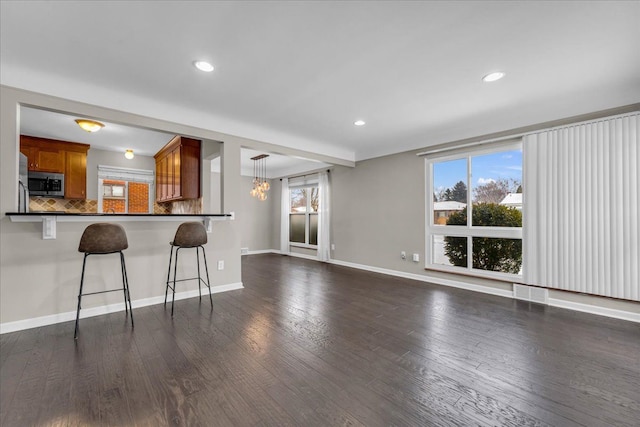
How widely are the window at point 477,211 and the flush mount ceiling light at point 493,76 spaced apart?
60.8 inches

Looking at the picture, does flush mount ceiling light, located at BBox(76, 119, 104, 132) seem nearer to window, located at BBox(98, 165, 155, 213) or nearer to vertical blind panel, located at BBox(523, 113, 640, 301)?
→ window, located at BBox(98, 165, 155, 213)

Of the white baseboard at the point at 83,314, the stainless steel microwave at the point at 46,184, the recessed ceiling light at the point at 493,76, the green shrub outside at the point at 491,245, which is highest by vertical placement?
the recessed ceiling light at the point at 493,76

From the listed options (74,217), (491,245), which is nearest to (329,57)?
(74,217)

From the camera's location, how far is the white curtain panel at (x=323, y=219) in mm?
6707

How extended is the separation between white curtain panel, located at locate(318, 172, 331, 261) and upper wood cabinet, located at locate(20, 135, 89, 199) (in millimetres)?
4827

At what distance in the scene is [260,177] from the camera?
324 inches

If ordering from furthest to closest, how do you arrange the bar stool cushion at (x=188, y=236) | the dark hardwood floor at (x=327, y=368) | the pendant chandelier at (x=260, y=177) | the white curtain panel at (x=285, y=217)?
the white curtain panel at (x=285, y=217)
the pendant chandelier at (x=260, y=177)
the bar stool cushion at (x=188, y=236)
the dark hardwood floor at (x=327, y=368)

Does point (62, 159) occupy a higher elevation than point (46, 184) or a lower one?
higher

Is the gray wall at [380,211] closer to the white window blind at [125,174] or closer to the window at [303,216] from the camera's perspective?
the window at [303,216]

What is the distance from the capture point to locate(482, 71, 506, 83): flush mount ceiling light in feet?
8.73

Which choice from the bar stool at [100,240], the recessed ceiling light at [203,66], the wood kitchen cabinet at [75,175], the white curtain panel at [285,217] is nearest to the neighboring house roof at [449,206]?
the recessed ceiling light at [203,66]

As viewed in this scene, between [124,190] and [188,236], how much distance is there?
12.5 feet

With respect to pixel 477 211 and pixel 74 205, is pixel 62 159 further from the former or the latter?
pixel 477 211

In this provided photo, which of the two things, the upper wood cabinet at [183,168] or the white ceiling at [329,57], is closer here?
the white ceiling at [329,57]
